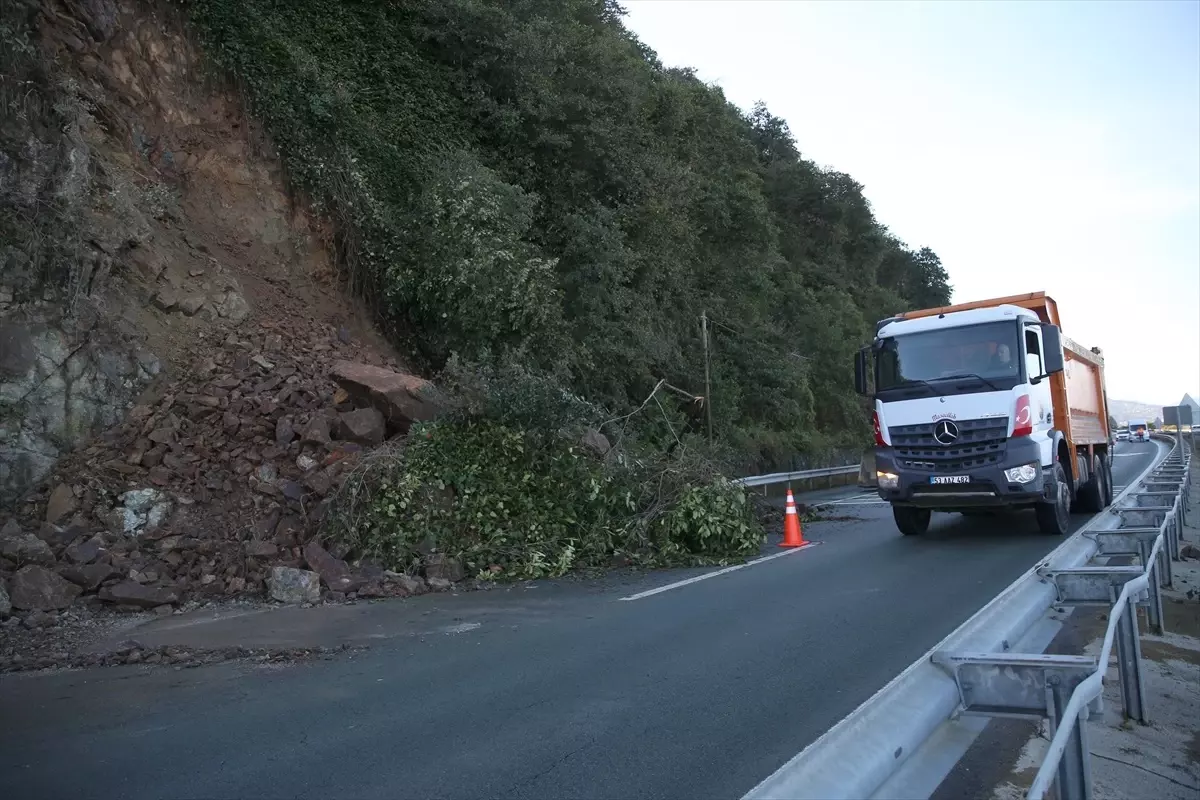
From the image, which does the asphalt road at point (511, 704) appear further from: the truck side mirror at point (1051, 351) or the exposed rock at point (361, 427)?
the truck side mirror at point (1051, 351)

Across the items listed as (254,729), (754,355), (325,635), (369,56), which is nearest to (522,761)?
(254,729)

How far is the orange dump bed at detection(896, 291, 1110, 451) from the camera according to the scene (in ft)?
43.0

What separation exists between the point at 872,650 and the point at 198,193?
14.6 meters

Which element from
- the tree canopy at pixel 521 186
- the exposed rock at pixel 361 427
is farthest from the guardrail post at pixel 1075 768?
the tree canopy at pixel 521 186

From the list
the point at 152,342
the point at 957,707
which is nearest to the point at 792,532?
the point at 152,342

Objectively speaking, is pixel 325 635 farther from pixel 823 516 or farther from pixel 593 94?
pixel 593 94

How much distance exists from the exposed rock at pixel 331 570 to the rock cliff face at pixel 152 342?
0.04 m

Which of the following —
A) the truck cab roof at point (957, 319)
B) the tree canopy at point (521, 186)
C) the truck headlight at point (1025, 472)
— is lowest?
the truck headlight at point (1025, 472)

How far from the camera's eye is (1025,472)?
11.6 m

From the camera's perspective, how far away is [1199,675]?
6219 mm

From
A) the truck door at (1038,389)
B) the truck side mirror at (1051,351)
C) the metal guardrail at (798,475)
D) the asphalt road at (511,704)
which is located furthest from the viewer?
the metal guardrail at (798,475)

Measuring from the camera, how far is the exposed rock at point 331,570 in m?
10.1

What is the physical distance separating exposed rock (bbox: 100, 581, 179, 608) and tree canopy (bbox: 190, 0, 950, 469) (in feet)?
24.6

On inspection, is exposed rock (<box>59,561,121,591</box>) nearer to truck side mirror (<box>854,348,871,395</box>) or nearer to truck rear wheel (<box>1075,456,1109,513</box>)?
A: truck side mirror (<box>854,348,871,395</box>)
